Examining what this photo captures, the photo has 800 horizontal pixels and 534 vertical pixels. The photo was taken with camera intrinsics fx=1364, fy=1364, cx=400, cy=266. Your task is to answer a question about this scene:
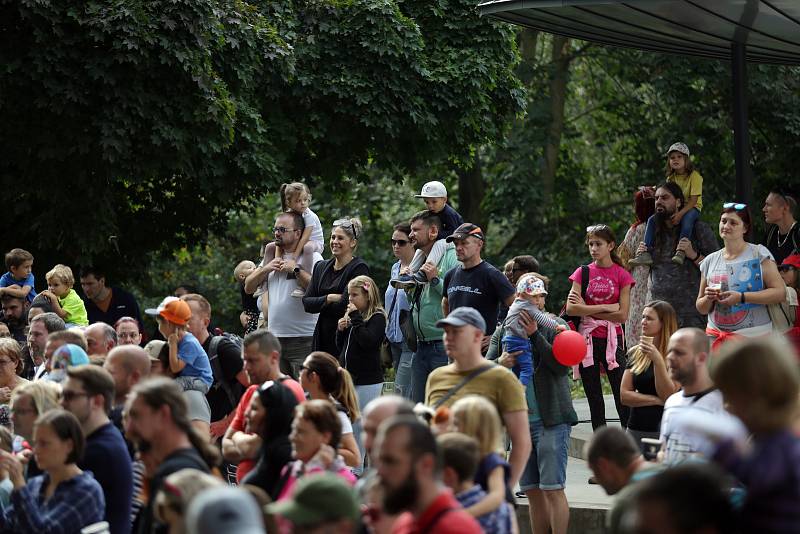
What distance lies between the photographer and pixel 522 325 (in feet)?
32.2

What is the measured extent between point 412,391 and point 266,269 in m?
2.07

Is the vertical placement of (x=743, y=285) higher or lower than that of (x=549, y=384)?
higher

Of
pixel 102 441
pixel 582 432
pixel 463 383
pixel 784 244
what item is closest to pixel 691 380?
pixel 463 383

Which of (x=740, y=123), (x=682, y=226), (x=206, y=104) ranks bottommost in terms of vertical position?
(x=682, y=226)

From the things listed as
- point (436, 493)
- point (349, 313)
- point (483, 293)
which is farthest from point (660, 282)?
point (436, 493)

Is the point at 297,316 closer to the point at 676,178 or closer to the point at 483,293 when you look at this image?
the point at 483,293

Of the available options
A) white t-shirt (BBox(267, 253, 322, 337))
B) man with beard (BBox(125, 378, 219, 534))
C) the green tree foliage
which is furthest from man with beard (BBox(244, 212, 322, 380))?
man with beard (BBox(125, 378, 219, 534))

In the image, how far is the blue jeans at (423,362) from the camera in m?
11.2

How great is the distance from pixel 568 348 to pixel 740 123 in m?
4.73

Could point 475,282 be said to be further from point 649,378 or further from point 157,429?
point 157,429

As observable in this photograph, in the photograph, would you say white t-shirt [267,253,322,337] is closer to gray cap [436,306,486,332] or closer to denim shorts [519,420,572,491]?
denim shorts [519,420,572,491]

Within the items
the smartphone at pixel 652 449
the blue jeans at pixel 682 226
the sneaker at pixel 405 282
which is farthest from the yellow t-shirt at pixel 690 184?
the smartphone at pixel 652 449

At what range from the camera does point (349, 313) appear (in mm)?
11211

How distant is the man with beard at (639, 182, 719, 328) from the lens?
11703 mm
